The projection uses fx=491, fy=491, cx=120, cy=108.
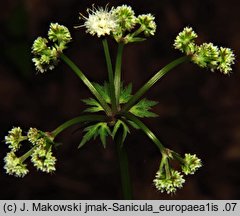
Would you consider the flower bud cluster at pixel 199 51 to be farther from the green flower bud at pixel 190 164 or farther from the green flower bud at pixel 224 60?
the green flower bud at pixel 190 164

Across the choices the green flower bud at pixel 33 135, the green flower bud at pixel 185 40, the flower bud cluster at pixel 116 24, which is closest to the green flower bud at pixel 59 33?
the flower bud cluster at pixel 116 24

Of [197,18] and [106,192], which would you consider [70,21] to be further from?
[106,192]

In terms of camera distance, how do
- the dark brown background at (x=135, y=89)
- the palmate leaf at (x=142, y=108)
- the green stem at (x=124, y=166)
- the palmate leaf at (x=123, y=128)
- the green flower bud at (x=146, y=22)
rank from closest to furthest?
1. the palmate leaf at (x=123, y=128)
2. the green stem at (x=124, y=166)
3. the palmate leaf at (x=142, y=108)
4. the green flower bud at (x=146, y=22)
5. the dark brown background at (x=135, y=89)

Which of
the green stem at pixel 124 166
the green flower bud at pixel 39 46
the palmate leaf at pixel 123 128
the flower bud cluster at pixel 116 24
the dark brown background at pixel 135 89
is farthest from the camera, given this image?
the dark brown background at pixel 135 89

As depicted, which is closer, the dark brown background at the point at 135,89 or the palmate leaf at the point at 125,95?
the palmate leaf at the point at 125,95

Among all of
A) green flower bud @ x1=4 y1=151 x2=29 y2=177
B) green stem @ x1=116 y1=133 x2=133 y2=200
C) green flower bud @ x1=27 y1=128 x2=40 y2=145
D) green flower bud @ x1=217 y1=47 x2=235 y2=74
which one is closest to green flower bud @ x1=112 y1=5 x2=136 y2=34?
green flower bud @ x1=217 y1=47 x2=235 y2=74

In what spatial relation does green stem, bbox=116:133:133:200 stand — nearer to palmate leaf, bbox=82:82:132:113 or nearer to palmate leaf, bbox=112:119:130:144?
palmate leaf, bbox=112:119:130:144

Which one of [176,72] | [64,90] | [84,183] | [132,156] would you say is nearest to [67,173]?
[84,183]

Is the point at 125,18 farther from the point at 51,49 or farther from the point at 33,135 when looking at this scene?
the point at 33,135
